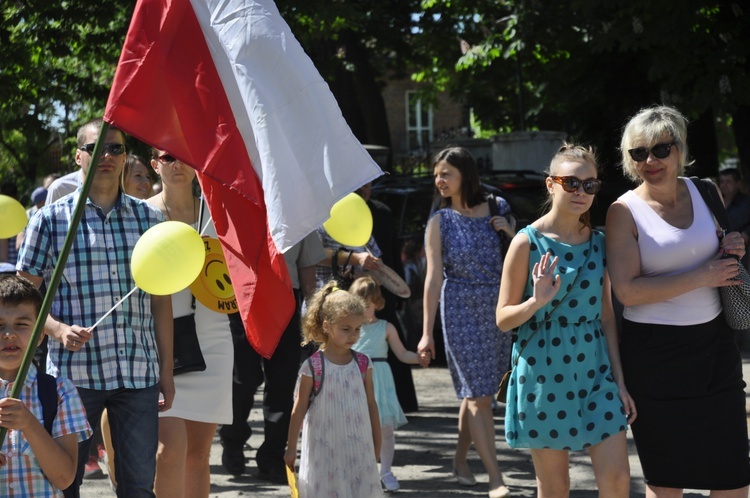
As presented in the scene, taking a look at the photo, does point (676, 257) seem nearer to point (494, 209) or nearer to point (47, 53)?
point (494, 209)

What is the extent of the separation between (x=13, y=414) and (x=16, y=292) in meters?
0.57

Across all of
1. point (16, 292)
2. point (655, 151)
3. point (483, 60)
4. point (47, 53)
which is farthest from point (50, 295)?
point (483, 60)

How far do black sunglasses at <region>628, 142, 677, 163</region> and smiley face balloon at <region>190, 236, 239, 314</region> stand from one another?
→ 204cm

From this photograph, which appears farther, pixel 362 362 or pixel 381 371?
pixel 381 371

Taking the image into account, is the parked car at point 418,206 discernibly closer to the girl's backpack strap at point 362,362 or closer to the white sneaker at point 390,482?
the white sneaker at point 390,482

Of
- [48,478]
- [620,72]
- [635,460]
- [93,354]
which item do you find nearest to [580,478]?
[635,460]

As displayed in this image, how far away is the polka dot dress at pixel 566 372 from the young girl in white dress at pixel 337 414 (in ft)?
3.52

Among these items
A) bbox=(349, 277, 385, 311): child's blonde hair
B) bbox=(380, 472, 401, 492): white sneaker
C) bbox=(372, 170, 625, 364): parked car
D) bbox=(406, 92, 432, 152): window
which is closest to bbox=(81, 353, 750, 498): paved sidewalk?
bbox=(380, 472, 401, 492): white sneaker

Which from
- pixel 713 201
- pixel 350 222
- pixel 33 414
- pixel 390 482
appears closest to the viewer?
pixel 33 414

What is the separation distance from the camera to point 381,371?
779 centimetres

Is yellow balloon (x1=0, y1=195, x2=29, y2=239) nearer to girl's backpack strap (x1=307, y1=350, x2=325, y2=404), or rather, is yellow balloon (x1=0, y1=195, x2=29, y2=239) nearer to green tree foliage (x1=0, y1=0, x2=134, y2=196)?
girl's backpack strap (x1=307, y1=350, x2=325, y2=404)

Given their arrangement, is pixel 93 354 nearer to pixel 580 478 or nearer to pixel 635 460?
pixel 580 478

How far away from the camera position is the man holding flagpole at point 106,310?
479cm

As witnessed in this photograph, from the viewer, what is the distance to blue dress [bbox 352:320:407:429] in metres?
7.62
